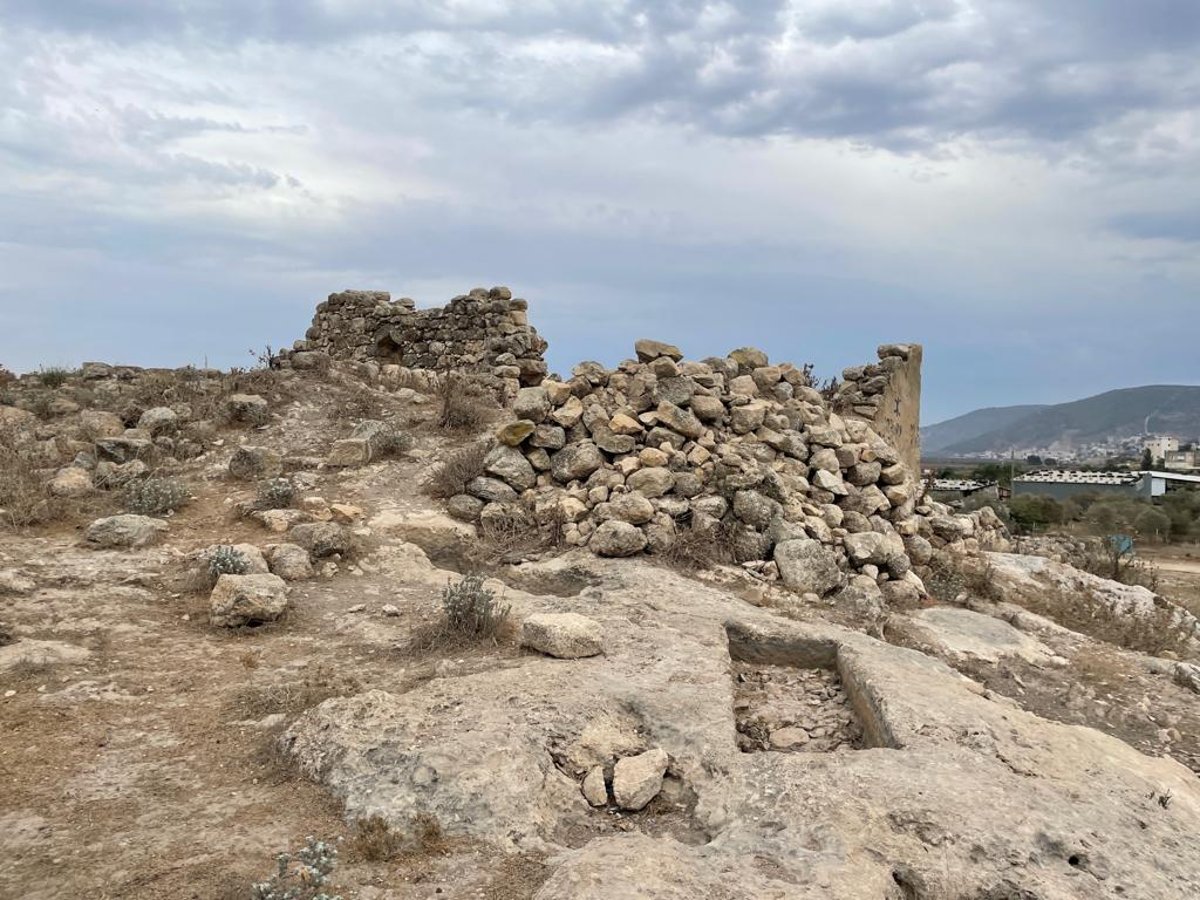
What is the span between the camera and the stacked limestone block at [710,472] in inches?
276

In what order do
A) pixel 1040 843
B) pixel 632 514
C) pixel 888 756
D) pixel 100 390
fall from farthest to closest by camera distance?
1. pixel 100 390
2. pixel 632 514
3. pixel 888 756
4. pixel 1040 843

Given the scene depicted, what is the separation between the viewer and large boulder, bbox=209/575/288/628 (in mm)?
5242

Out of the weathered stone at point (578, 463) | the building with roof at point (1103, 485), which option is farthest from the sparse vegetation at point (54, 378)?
the building with roof at point (1103, 485)

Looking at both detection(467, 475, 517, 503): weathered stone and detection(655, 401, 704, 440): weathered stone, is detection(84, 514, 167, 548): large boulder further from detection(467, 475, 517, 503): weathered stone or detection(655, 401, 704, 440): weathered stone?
detection(655, 401, 704, 440): weathered stone

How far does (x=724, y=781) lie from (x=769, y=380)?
242 inches

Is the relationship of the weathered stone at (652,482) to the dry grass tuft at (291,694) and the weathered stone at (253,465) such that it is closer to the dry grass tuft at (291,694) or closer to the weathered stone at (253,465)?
the dry grass tuft at (291,694)

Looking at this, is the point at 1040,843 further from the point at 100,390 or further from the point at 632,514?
the point at 100,390

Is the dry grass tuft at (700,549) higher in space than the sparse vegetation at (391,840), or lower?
higher

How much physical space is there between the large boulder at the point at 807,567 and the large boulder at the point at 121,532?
494cm

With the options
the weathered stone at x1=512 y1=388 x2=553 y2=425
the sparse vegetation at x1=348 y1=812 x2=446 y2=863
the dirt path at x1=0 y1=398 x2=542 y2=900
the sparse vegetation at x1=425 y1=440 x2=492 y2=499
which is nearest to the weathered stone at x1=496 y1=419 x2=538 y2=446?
the weathered stone at x1=512 y1=388 x2=553 y2=425

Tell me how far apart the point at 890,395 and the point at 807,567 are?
4.64 meters

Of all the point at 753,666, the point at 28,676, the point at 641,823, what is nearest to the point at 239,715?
the point at 28,676

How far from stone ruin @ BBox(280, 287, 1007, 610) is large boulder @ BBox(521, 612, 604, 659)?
1852 mm

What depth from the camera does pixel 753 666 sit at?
5.43 m
